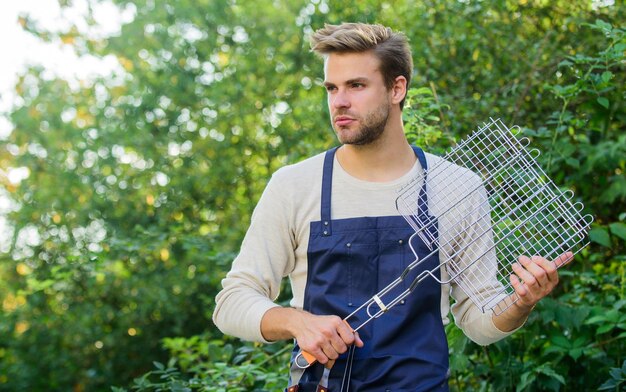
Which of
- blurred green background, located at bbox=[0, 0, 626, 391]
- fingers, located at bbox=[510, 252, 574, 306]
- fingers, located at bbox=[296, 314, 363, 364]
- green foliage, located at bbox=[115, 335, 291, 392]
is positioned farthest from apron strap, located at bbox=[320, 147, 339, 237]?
blurred green background, located at bbox=[0, 0, 626, 391]

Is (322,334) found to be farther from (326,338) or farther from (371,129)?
(371,129)

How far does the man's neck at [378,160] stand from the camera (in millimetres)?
2531

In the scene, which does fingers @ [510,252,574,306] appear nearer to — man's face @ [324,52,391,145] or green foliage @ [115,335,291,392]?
man's face @ [324,52,391,145]

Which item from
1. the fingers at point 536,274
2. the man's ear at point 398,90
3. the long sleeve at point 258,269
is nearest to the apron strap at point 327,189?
the long sleeve at point 258,269

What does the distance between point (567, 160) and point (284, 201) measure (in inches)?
60.8

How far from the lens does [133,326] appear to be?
7.48 metres

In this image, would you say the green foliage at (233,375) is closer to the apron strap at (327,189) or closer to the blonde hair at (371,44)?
the apron strap at (327,189)

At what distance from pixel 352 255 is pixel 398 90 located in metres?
0.56

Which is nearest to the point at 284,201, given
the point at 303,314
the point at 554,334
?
the point at 303,314

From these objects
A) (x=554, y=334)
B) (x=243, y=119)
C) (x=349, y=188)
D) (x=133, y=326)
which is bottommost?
(x=133, y=326)

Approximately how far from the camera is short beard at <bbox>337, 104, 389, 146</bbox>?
97.5 inches

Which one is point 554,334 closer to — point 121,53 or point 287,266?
point 287,266

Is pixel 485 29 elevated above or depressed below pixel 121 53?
below

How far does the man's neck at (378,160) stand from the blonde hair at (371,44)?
0.17 metres
